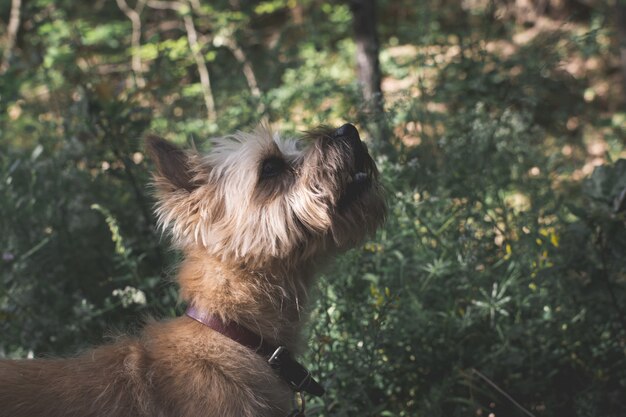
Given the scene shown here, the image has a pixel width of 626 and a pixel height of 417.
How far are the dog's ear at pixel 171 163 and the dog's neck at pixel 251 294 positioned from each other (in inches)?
13.0

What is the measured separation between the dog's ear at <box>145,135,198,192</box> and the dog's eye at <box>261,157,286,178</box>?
0.35 meters

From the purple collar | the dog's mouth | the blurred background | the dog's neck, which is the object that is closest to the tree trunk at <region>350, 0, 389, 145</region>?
the blurred background

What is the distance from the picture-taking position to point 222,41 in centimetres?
795

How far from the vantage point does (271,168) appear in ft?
9.76

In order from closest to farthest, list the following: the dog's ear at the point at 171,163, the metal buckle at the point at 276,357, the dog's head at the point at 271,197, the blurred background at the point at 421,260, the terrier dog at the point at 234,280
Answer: the terrier dog at the point at 234,280 < the metal buckle at the point at 276,357 < the dog's head at the point at 271,197 < the dog's ear at the point at 171,163 < the blurred background at the point at 421,260

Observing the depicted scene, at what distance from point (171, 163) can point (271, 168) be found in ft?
1.53

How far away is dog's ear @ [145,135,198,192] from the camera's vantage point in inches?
115

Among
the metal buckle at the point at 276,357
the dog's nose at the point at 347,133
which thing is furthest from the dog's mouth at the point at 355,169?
the metal buckle at the point at 276,357

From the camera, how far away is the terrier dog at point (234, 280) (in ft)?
8.04

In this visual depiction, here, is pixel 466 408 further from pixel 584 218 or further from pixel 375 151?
pixel 375 151

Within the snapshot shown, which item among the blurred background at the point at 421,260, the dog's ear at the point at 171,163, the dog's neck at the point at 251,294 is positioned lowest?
the blurred background at the point at 421,260

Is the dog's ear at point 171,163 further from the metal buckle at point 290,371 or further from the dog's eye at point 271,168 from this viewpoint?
the metal buckle at point 290,371

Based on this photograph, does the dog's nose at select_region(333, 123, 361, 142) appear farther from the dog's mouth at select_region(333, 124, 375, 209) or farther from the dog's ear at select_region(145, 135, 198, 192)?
the dog's ear at select_region(145, 135, 198, 192)

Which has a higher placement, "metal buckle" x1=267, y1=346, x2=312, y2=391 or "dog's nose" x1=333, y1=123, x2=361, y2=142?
"dog's nose" x1=333, y1=123, x2=361, y2=142
